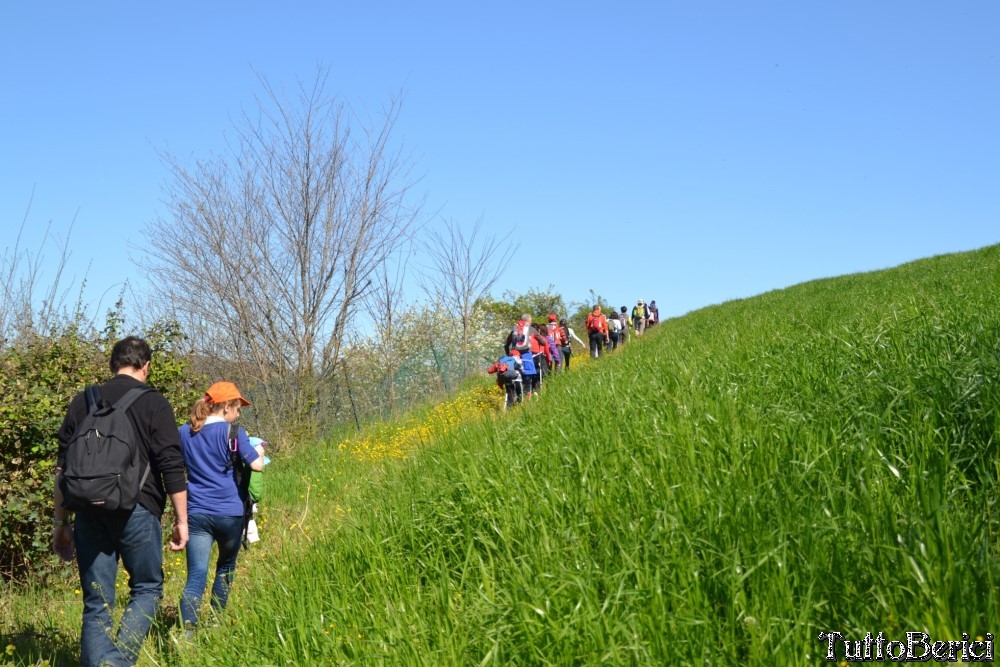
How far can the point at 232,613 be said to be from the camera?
4.81 meters

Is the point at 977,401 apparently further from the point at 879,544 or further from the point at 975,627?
the point at 975,627

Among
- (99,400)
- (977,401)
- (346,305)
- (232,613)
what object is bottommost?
(232,613)

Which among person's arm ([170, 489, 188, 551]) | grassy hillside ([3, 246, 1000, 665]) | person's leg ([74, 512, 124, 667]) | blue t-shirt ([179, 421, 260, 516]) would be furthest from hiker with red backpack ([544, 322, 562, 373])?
person's leg ([74, 512, 124, 667])

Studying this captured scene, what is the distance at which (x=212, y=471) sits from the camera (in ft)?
18.9

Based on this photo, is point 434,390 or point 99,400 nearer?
point 99,400

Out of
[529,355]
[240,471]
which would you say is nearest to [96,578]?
[240,471]

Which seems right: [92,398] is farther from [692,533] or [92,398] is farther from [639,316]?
[639,316]

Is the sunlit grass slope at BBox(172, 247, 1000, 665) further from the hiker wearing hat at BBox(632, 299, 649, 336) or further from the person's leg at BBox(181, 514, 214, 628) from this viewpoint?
the hiker wearing hat at BBox(632, 299, 649, 336)

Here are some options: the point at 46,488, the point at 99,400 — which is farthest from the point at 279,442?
the point at 99,400

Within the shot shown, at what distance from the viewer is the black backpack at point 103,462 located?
4.77 metres

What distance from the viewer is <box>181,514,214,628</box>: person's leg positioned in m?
5.49

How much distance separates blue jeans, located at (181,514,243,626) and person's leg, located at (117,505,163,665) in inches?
15.5

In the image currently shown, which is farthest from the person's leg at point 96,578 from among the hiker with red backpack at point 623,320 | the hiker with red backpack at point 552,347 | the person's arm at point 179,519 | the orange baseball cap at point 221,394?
the hiker with red backpack at point 623,320

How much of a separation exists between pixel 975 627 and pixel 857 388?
7.57ft
